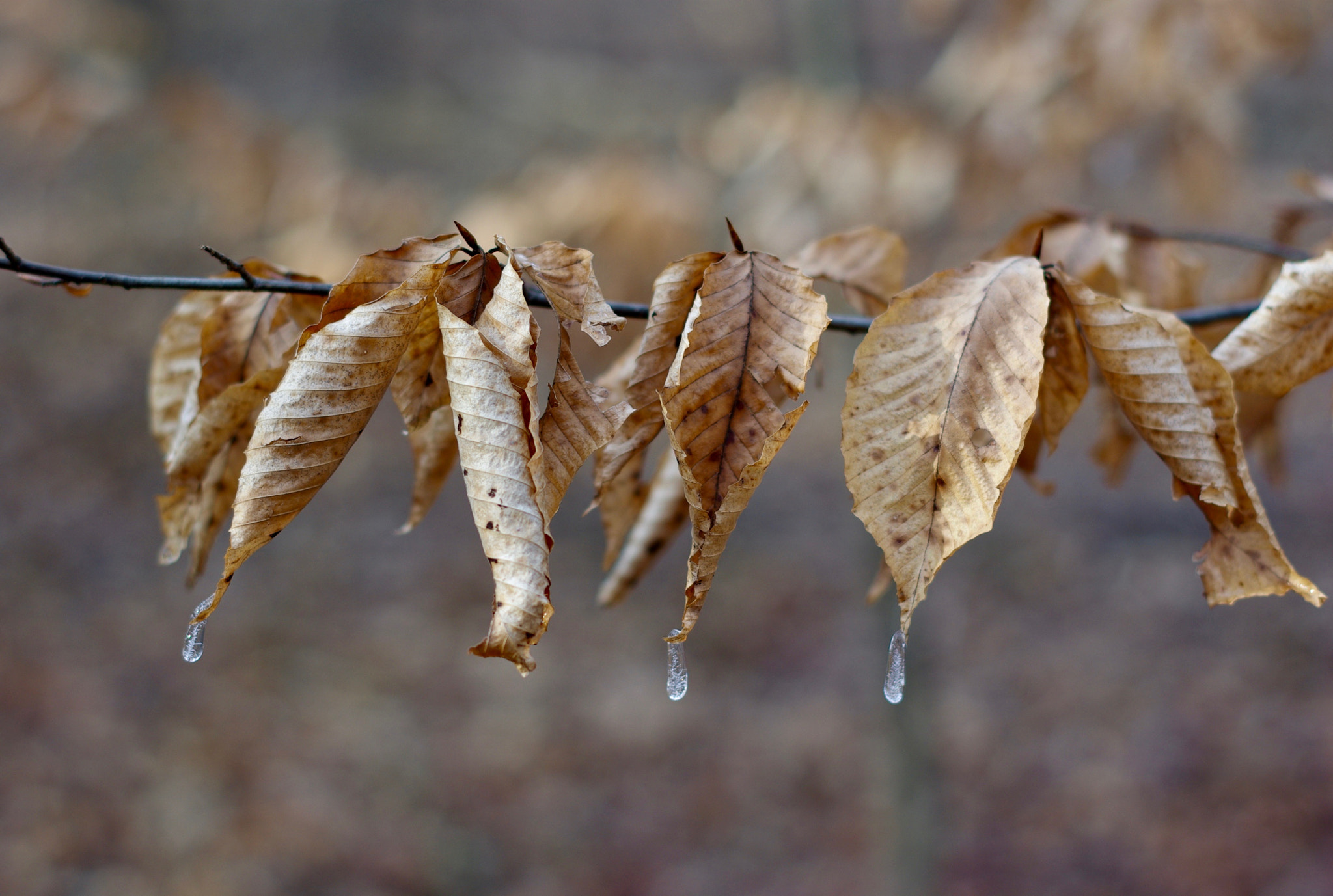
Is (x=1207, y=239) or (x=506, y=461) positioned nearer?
(x=506, y=461)

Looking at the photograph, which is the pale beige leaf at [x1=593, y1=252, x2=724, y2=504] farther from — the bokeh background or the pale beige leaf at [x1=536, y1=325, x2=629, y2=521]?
the bokeh background

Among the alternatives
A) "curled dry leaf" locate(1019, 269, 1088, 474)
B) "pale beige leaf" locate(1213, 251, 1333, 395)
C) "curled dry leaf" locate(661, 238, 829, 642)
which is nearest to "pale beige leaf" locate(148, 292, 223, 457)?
"curled dry leaf" locate(661, 238, 829, 642)

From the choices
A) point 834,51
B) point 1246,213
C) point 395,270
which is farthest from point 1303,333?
point 1246,213

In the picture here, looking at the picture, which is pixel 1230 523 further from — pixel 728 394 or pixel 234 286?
pixel 234 286

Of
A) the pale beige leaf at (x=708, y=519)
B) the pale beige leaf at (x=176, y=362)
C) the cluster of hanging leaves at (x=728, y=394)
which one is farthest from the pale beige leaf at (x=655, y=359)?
the pale beige leaf at (x=176, y=362)

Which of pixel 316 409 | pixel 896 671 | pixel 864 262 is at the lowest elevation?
pixel 896 671

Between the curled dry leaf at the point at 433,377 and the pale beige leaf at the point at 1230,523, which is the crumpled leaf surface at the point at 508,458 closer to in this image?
the curled dry leaf at the point at 433,377

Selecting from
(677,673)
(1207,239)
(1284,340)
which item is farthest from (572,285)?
(1207,239)
